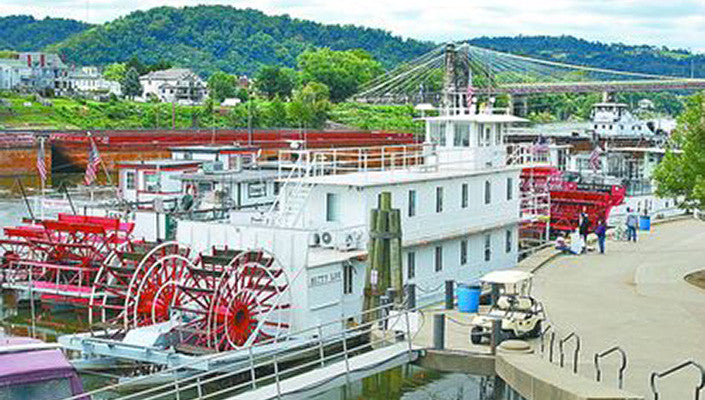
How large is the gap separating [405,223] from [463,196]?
3353 millimetres

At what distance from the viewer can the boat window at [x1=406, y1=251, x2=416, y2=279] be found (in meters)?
27.1

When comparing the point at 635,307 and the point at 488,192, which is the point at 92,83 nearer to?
the point at 488,192

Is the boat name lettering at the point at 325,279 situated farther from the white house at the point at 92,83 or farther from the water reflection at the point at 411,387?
the white house at the point at 92,83

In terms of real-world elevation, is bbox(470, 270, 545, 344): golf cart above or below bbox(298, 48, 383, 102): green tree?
below

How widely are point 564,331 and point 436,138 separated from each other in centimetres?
1275

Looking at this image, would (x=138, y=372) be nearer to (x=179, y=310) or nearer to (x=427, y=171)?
(x=179, y=310)

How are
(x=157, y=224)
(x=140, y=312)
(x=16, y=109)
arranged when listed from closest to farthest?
(x=140, y=312) → (x=157, y=224) → (x=16, y=109)

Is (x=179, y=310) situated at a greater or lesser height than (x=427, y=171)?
lesser

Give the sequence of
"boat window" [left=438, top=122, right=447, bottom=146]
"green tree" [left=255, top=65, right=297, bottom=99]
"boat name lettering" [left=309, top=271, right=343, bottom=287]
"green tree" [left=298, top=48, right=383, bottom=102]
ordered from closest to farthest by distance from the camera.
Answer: "boat name lettering" [left=309, top=271, right=343, bottom=287] → "boat window" [left=438, top=122, right=447, bottom=146] → "green tree" [left=255, top=65, right=297, bottom=99] → "green tree" [left=298, top=48, right=383, bottom=102]

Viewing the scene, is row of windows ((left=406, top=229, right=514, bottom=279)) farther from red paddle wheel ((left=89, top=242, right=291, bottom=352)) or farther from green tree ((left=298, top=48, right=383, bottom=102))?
green tree ((left=298, top=48, right=383, bottom=102))

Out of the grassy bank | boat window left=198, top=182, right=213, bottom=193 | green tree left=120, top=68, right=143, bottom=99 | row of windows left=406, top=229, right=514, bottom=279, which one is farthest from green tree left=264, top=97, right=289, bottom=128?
row of windows left=406, top=229, right=514, bottom=279

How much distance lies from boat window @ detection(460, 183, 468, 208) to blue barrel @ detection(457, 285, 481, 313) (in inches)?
263

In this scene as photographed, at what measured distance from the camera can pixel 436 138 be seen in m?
33.2

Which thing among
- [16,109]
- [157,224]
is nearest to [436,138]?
[157,224]
